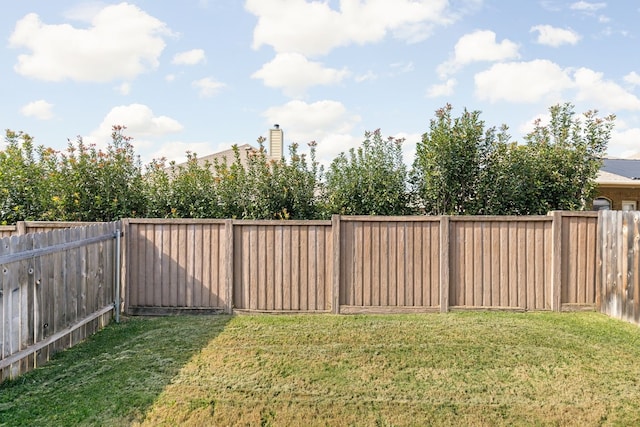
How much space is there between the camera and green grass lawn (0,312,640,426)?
337 centimetres

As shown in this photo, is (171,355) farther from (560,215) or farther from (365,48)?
(365,48)

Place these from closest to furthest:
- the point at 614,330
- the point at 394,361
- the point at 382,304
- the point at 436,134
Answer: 1. the point at 394,361
2. the point at 614,330
3. the point at 382,304
4. the point at 436,134

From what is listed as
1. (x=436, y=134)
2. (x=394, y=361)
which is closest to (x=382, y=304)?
(x=394, y=361)

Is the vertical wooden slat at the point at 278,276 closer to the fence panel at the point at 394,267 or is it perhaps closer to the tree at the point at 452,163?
the fence panel at the point at 394,267

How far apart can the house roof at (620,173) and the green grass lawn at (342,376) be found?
644 cm

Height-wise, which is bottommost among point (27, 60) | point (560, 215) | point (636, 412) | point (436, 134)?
point (636, 412)

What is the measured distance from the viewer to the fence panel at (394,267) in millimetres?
6508

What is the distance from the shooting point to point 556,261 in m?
6.51

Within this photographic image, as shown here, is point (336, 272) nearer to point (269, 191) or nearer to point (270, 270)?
point (270, 270)

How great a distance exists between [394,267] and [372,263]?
313 mm

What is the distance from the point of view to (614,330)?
5.63 metres

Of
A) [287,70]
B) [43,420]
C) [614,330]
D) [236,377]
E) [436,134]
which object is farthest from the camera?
[287,70]

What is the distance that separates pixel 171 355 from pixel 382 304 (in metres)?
3.01

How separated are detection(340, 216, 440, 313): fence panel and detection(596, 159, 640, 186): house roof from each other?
553 cm
